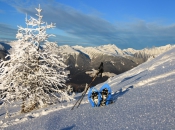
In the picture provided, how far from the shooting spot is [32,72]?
66.6 ft

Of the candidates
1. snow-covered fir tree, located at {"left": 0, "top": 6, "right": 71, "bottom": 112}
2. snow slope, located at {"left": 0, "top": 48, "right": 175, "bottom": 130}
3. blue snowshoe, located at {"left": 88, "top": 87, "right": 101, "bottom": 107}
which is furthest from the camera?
snow-covered fir tree, located at {"left": 0, "top": 6, "right": 71, "bottom": 112}

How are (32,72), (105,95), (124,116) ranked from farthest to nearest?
(32,72) < (105,95) < (124,116)

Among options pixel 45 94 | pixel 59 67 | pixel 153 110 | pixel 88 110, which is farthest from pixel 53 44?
pixel 153 110

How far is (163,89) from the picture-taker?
40.8ft

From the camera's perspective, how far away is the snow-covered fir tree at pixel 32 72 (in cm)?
1945

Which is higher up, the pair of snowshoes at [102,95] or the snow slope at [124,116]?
the pair of snowshoes at [102,95]

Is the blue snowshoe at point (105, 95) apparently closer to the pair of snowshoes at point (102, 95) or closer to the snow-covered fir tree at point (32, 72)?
the pair of snowshoes at point (102, 95)

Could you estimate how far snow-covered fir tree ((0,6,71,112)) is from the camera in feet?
63.8

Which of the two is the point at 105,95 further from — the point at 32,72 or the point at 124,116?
the point at 32,72

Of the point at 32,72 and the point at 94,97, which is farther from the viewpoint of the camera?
the point at 32,72

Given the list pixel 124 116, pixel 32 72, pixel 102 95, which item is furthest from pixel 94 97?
pixel 32 72

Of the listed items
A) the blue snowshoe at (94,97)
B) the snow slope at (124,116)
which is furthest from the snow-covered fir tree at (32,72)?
the blue snowshoe at (94,97)

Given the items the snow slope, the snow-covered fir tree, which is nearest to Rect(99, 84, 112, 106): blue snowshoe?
the snow slope

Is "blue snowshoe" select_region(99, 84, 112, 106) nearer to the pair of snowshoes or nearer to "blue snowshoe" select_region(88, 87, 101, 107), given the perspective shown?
the pair of snowshoes
